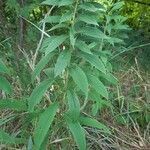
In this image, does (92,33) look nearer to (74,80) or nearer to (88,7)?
(88,7)

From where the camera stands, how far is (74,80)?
2236 millimetres

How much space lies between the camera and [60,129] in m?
2.70

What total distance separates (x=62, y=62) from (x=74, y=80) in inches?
4.3

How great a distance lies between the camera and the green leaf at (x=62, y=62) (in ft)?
7.18

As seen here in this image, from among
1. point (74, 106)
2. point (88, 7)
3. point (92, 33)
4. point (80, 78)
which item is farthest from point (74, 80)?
point (88, 7)

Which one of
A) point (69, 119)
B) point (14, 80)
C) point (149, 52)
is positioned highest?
point (69, 119)

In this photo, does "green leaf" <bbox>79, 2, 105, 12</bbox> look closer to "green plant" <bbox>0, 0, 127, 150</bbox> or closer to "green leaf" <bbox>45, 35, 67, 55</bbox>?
"green plant" <bbox>0, 0, 127, 150</bbox>

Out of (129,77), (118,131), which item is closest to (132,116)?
(118,131)

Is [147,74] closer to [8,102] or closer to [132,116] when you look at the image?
[132,116]

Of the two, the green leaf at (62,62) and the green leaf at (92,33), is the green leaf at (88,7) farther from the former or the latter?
the green leaf at (62,62)

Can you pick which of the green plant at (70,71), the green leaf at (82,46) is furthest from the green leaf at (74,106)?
the green leaf at (82,46)

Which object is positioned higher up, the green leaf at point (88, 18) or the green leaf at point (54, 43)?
the green leaf at point (88, 18)

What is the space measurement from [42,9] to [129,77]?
1.25m

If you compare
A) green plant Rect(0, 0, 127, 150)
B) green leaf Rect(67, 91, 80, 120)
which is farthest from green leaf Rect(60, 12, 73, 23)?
green leaf Rect(67, 91, 80, 120)
